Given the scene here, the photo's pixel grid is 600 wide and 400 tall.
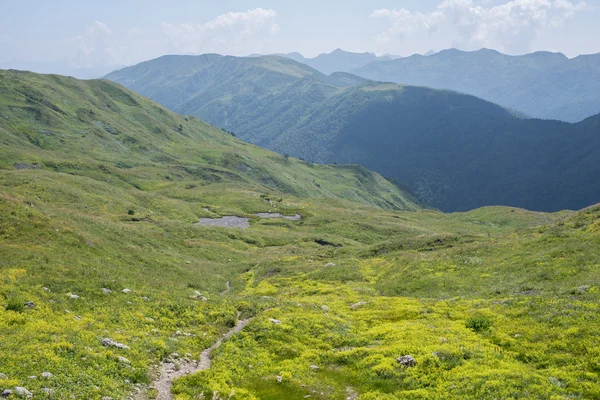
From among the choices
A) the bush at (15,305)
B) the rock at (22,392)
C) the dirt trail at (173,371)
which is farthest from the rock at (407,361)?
the bush at (15,305)

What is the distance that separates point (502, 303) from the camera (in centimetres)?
2800

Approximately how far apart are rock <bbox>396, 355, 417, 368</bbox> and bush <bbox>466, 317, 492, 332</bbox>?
631 cm

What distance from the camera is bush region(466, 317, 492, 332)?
2452 centimetres

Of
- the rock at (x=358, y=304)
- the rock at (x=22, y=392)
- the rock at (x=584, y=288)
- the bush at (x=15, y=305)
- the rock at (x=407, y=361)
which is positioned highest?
the rock at (x=584, y=288)

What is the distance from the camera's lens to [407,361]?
2044cm

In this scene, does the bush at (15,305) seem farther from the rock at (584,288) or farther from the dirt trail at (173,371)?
the rock at (584,288)

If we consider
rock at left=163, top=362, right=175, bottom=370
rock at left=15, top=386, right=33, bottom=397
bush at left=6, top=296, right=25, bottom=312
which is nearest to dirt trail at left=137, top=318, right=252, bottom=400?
rock at left=163, top=362, right=175, bottom=370

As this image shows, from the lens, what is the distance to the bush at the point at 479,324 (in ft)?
80.4

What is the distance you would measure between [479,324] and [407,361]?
22.8 feet

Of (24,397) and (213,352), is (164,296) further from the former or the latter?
(24,397)

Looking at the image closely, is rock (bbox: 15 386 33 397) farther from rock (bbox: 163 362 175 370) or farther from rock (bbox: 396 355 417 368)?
rock (bbox: 396 355 417 368)

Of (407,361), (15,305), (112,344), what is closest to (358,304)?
(407,361)

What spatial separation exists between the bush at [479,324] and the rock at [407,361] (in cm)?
631

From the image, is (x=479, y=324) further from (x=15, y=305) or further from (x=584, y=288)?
(x=15, y=305)
